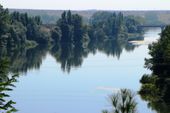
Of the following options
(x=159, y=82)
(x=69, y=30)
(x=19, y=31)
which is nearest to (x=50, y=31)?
(x=69, y=30)

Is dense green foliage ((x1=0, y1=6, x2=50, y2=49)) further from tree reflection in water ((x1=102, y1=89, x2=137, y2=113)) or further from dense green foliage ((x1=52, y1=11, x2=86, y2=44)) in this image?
tree reflection in water ((x1=102, y1=89, x2=137, y2=113))

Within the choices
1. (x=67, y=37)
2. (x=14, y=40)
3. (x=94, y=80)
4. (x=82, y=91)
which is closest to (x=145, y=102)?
(x=82, y=91)

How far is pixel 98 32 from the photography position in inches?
6196

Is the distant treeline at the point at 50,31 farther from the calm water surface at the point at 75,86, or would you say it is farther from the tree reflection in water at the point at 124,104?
the tree reflection in water at the point at 124,104

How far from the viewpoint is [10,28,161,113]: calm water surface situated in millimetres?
44000

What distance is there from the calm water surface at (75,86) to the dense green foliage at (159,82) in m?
1.12

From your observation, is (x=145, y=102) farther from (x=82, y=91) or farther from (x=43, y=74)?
(x=43, y=74)

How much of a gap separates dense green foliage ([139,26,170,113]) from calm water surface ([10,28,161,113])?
3.69ft

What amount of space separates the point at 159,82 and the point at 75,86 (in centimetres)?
1363

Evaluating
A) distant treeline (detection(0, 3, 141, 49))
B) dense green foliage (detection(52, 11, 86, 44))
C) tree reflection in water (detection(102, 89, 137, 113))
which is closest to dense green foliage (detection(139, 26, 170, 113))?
tree reflection in water (detection(102, 89, 137, 113))

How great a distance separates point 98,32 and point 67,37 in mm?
20577

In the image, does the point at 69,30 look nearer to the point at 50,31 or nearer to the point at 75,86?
the point at 50,31

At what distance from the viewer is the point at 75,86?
57031 millimetres

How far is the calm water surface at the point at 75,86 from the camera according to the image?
44000 mm
